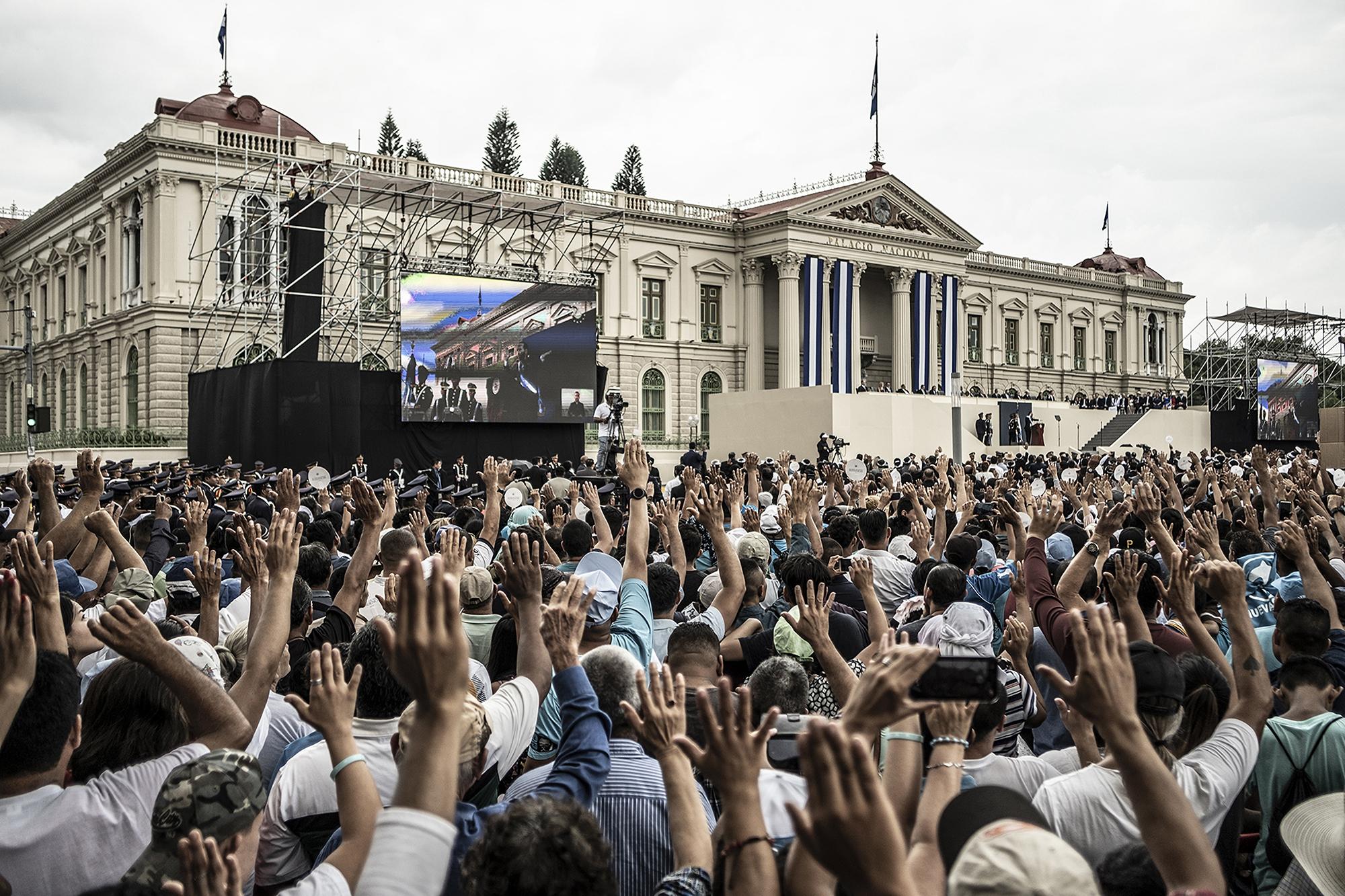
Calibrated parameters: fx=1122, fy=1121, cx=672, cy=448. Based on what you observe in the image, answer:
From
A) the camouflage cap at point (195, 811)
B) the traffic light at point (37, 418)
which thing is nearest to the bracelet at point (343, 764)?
the camouflage cap at point (195, 811)

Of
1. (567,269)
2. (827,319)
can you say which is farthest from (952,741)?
(827,319)

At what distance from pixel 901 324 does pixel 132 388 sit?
3013cm

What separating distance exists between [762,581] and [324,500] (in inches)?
264

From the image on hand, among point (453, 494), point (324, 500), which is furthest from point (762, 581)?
point (453, 494)

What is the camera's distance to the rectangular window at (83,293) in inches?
1587

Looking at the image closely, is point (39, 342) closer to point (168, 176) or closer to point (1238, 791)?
point (168, 176)

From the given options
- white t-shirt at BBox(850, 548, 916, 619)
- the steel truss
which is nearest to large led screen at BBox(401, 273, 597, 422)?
the steel truss

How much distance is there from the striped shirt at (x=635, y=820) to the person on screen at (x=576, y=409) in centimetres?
2691

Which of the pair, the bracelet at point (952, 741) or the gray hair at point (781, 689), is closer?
the bracelet at point (952, 741)

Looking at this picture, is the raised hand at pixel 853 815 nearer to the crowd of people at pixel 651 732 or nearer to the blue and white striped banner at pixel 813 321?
the crowd of people at pixel 651 732

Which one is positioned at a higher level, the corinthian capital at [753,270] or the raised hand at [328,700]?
the corinthian capital at [753,270]

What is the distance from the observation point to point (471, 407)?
28.2 metres

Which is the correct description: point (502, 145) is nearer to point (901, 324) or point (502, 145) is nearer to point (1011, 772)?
point (901, 324)

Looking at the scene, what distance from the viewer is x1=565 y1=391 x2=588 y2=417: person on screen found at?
29781 mm
